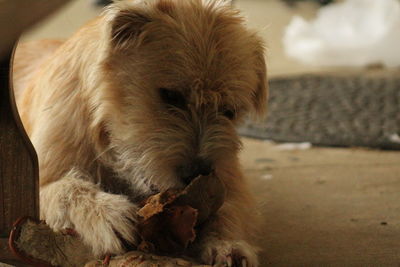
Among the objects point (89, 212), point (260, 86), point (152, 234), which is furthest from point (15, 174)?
point (260, 86)

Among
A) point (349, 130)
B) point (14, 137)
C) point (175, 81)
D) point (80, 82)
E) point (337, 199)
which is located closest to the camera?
point (14, 137)

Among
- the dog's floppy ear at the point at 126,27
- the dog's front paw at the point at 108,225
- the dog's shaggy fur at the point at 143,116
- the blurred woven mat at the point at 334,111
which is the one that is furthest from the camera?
the blurred woven mat at the point at 334,111

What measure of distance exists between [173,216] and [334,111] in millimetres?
3024

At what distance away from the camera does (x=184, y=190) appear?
2029 mm

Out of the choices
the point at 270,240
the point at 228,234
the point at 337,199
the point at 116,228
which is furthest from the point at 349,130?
the point at 116,228

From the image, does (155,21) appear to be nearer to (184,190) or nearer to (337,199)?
(184,190)

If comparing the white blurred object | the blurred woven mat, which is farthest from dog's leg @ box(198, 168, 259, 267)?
the white blurred object

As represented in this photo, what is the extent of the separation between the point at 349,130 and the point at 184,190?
2538 millimetres

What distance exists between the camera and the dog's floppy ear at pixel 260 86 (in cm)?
260

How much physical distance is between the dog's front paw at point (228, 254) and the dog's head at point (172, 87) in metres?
0.24

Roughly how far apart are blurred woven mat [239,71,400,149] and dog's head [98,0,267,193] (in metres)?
1.69

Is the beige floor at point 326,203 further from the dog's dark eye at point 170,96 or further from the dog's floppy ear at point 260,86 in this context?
the dog's dark eye at point 170,96

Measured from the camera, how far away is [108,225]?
209 cm

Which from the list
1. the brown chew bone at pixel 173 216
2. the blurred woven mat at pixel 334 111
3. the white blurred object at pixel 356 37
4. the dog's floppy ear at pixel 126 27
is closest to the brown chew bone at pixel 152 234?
the brown chew bone at pixel 173 216
